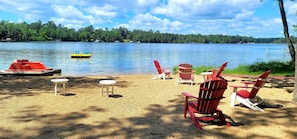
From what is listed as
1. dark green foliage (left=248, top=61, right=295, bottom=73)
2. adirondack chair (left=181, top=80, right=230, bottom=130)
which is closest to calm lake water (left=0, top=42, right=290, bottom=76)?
dark green foliage (left=248, top=61, right=295, bottom=73)

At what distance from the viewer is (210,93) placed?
5.10m

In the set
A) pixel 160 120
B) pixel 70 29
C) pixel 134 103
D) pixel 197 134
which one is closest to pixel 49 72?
pixel 134 103

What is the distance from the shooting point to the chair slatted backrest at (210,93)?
5.08m

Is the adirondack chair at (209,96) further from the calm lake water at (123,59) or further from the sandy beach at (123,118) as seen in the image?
the calm lake water at (123,59)

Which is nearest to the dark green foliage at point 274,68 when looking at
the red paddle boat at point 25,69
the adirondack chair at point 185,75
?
the adirondack chair at point 185,75

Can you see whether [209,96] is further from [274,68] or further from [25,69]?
[274,68]

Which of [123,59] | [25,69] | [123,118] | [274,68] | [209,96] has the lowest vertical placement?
[123,59]

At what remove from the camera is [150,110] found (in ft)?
21.3

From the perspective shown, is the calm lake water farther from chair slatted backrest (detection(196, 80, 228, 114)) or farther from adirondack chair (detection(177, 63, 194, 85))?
chair slatted backrest (detection(196, 80, 228, 114))

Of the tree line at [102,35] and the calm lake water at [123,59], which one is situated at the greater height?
the tree line at [102,35]

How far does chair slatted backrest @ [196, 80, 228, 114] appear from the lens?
16.7ft

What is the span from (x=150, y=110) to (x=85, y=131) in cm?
195

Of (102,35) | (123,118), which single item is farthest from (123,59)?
(102,35)

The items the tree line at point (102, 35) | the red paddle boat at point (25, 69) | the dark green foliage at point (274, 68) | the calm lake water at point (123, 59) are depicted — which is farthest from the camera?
the tree line at point (102, 35)
